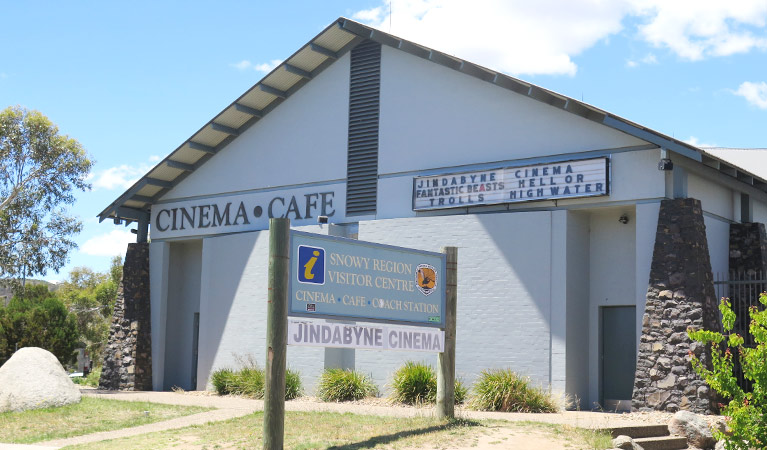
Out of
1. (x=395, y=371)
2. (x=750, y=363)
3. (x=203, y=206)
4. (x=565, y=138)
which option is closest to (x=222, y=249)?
(x=203, y=206)

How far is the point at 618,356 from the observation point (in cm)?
1908

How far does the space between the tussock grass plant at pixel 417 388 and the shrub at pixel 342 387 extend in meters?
1.47

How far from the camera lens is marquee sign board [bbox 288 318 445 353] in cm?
1230

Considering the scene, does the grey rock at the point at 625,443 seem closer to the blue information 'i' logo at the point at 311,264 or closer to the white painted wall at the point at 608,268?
the blue information 'i' logo at the point at 311,264

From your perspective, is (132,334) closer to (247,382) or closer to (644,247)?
(247,382)

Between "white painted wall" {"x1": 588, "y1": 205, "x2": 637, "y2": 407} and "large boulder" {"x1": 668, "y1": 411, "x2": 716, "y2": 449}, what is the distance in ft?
14.7

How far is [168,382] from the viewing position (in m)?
26.5

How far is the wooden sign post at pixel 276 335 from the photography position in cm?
1169

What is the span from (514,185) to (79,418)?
10.6 metres

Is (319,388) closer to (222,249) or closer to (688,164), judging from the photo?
(222,249)

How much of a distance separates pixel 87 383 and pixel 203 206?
306 inches

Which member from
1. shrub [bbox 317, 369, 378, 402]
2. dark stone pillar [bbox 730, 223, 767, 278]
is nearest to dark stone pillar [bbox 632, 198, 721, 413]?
dark stone pillar [bbox 730, 223, 767, 278]

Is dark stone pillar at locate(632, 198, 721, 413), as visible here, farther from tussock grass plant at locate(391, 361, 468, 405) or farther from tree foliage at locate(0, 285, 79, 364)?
tree foliage at locate(0, 285, 79, 364)

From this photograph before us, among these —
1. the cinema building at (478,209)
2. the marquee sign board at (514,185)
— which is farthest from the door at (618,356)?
the marquee sign board at (514,185)
